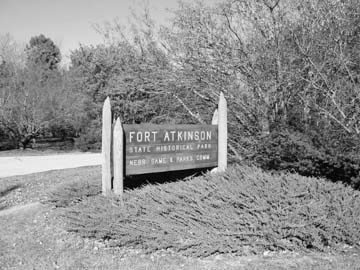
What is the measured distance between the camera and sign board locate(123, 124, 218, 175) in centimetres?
563

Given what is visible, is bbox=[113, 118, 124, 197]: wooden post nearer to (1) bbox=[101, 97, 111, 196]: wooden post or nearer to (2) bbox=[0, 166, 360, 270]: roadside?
(1) bbox=[101, 97, 111, 196]: wooden post

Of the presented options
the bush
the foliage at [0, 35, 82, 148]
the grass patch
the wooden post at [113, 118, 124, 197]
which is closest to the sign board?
the wooden post at [113, 118, 124, 197]

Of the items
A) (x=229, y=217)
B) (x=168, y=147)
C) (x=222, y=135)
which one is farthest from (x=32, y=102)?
(x=229, y=217)

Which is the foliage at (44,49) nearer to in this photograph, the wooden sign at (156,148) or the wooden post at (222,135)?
the wooden post at (222,135)

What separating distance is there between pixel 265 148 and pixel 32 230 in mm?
3974

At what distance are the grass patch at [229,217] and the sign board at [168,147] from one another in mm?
644

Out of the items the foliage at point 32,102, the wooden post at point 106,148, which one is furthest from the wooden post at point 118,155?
the foliage at point 32,102

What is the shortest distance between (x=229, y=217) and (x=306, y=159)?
92.4 inches

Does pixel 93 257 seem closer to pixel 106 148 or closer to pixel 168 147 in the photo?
pixel 106 148

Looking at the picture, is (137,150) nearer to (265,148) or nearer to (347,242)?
(265,148)

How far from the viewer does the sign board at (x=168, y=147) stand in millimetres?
5633

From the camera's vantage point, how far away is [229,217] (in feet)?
13.7

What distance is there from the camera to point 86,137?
65.9ft

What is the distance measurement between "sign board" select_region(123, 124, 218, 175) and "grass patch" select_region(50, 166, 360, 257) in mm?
644
